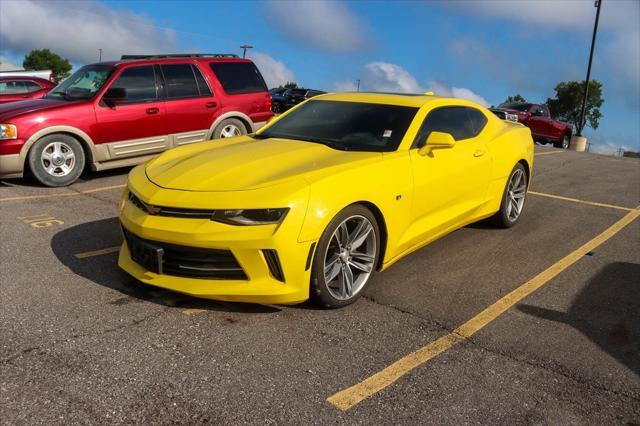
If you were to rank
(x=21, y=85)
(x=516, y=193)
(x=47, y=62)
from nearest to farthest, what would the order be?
(x=516, y=193) → (x=21, y=85) → (x=47, y=62)

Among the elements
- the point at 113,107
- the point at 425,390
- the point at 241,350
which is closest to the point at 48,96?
the point at 113,107

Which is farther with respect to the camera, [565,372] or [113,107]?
[113,107]

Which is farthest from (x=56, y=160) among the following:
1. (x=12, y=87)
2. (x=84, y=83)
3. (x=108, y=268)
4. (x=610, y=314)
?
(x=12, y=87)

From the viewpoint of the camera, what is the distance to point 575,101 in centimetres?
8050

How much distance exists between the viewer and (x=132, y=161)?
27.0 feet

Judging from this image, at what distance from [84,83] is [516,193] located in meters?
6.22

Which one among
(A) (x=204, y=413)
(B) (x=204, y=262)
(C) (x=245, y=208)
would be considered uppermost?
(C) (x=245, y=208)

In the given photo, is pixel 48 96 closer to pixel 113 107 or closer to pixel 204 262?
pixel 113 107

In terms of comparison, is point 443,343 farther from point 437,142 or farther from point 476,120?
point 476,120

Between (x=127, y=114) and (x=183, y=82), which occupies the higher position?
(x=183, y=82)

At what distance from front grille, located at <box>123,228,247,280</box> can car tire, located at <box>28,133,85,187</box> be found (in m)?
4.49

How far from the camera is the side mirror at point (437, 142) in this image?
443 centimetres

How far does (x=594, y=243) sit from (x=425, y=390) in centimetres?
374

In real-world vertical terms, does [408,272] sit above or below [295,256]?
below
